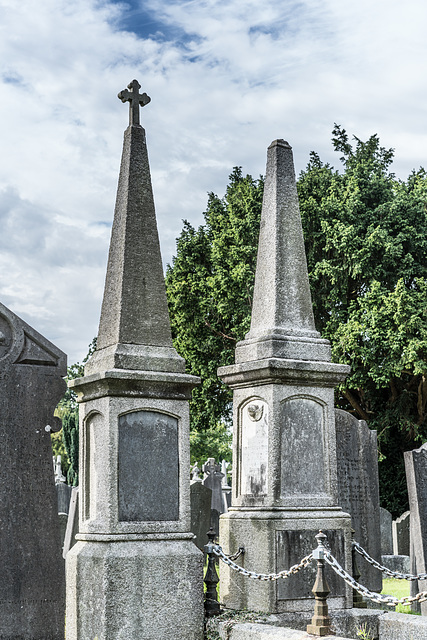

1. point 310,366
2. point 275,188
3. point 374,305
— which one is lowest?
point 310,366

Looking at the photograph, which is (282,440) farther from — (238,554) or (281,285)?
(281,285)

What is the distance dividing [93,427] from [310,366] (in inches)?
85.0

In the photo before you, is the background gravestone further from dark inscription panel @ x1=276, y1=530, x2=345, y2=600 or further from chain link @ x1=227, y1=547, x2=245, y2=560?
dark inscription panel @ x1=276, y1=530, x2=345, y2=600

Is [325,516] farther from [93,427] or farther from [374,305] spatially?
[374,305]

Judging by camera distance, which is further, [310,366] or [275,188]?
[275,188]

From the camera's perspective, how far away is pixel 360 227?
75.5ft

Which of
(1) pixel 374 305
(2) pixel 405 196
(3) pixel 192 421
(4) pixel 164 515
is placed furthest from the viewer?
(3) pixel 192 421

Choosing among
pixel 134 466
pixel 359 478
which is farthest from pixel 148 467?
pixel 359 478

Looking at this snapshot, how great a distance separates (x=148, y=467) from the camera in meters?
6.43

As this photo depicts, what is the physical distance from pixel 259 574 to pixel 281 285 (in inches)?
110

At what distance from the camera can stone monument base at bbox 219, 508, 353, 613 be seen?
22.5 feet

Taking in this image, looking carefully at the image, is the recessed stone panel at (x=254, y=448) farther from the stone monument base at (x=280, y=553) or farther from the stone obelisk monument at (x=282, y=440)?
the stone monument base at (x=280, y=553)

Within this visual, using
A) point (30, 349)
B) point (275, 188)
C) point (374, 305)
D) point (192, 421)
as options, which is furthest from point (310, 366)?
point (192, 421)

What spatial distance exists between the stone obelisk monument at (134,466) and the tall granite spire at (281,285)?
1053 mm
